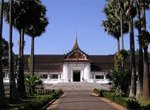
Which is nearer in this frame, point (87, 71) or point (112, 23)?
point (112, 23)

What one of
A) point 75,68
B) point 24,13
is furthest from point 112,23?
point 75,68

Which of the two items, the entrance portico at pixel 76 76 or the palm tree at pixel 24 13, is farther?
the entrance portico at pixel 76 76

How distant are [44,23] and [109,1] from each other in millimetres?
9640

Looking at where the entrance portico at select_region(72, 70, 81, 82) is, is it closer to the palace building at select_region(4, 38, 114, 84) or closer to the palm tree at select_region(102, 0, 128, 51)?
the palace building at select_region(4, 38, 114, 84)

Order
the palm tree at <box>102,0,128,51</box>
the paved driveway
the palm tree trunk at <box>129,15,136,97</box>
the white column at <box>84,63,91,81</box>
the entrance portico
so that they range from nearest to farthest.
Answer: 1. the paved driveway
2. the palm tree trunk at <box>129,15,136,97</box>
3. the palm tree at <box>102,0,128,51</box>
4. the white column at <box>84,63,91,81</box>
5. the entrance portico

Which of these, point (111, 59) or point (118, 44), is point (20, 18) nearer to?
point (118, 44)

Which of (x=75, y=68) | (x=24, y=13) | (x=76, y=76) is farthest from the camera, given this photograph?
(x=76, y=76)

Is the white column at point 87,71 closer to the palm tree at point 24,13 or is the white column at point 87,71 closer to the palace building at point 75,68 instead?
the palace building at point 75,68

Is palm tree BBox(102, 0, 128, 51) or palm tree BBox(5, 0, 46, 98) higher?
palm tree BBox(102, 0, 128, 51)

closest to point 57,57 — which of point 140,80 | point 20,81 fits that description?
point 20,81

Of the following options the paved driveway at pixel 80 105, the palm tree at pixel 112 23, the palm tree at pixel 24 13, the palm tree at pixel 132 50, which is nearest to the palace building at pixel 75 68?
the palm tree at pixel 112 23

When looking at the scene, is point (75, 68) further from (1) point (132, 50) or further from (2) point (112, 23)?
(1) point (132, 50)

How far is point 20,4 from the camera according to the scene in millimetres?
40906

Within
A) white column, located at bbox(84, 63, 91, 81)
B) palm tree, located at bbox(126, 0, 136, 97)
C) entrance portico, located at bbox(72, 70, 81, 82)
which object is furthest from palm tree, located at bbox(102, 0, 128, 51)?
entrance portico, located at bbox(72, 70, 81, 82)
